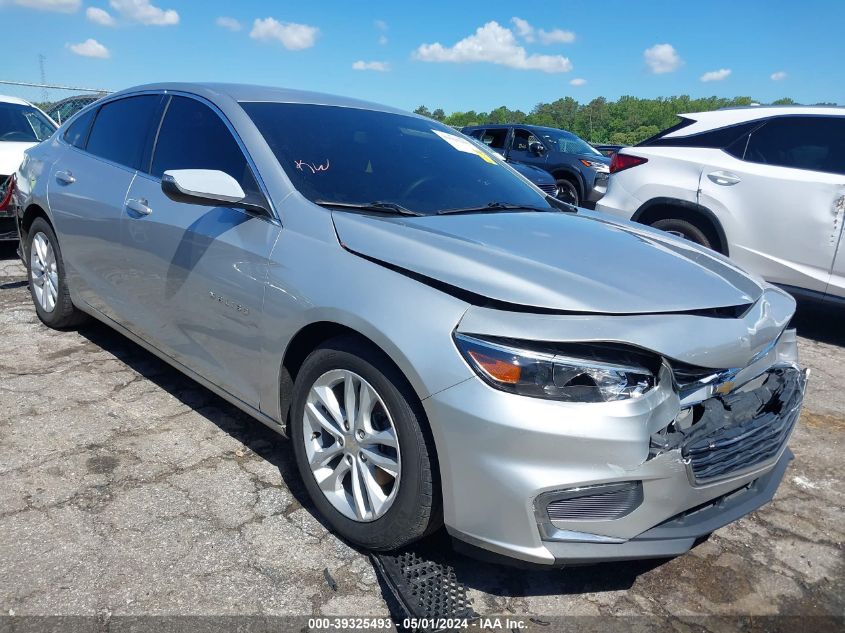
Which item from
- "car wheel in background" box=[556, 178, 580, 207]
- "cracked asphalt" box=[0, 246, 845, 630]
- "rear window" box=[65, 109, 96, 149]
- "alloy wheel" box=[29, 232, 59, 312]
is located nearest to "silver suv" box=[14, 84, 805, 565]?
"cracked asphalt" box=[0, 246, 845, 630]

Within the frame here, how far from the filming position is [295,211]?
2576mm

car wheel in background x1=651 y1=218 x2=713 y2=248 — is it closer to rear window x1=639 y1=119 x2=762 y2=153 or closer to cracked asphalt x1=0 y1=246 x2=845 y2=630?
rear window x1=639 y1=119 x2=762 y2=153

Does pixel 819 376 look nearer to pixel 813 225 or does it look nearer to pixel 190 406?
pixel 813 225

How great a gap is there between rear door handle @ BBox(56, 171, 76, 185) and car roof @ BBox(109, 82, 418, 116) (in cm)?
79

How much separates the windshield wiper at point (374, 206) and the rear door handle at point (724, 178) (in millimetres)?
3659

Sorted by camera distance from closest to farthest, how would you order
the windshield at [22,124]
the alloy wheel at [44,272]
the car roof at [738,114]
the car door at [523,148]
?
the alloy wheel at [44,272] → the car roof at [738,114] → the windshield at [22,124] → the car door at [523,148]

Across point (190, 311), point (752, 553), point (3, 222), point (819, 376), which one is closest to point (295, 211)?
point (190, 311)

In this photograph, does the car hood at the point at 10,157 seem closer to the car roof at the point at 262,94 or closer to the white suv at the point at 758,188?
the car roof at the point at 262,94

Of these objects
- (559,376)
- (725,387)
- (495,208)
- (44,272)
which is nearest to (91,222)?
(44,272)

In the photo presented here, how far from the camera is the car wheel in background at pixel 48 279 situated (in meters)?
4.24

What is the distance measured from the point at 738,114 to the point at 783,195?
2.98ft

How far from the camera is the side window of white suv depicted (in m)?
5.07

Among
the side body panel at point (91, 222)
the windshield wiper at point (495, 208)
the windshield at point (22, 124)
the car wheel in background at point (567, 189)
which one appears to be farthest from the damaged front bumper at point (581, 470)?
the car wheel in background at point (567, 189)

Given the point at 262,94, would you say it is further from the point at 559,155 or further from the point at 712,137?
the point at 559,155
